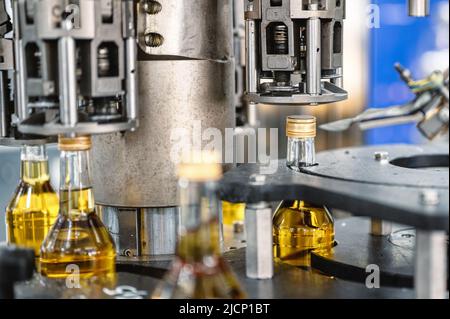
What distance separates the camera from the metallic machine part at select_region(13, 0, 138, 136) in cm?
135

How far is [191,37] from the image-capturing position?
1656 mm

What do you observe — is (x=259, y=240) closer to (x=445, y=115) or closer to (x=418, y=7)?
(x=445, y=115)

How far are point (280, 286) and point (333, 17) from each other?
527 mm

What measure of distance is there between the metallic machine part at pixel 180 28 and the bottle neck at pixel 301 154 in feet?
0.79

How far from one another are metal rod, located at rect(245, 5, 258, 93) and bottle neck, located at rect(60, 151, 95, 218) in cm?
36

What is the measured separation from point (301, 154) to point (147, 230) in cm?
34

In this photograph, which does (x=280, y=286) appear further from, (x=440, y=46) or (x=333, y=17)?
(x=440, y=46)

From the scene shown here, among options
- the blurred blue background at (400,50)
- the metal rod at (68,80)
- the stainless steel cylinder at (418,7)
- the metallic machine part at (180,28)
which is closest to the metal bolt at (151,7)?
the metallic machine part at (180,28)

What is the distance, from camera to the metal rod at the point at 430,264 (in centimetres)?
121

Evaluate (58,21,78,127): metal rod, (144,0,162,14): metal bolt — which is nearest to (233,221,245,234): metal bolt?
(144,0,162,14): metal bolt

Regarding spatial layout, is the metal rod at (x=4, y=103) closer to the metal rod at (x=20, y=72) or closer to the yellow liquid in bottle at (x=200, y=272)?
the metal rod at (x=20, y=72)

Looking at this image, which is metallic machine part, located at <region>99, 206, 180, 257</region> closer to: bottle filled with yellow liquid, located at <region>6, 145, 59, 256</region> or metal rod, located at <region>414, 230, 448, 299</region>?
bottle filled with yellow liquid, located at <region>6, 145, 59, 256</region>

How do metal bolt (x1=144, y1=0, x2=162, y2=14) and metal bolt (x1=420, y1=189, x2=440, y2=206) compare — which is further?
metal bolt (x1=144, y1=0, x2=162, y2=14)
